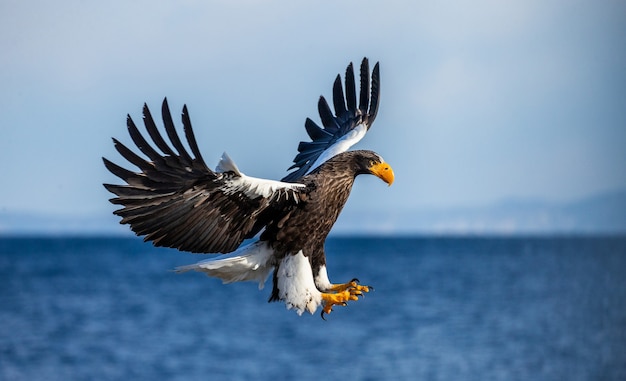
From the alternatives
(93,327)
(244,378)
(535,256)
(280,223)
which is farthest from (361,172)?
(535,256)

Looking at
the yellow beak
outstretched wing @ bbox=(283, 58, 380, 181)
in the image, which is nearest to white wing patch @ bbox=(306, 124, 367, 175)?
outstretched wing @ bbox=(283, 58, 380, 181)

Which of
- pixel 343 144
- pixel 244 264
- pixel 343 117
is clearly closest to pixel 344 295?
pixel 244 264

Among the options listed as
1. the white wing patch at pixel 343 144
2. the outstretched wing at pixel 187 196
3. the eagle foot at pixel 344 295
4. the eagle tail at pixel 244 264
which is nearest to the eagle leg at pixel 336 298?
the eagle foot at pixel 344 295

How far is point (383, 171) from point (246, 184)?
4.69ft

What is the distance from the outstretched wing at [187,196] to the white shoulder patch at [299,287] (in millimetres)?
457

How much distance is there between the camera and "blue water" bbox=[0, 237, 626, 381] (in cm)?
4250

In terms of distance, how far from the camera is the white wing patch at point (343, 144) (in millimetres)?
10211

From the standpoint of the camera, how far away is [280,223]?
29.5 feet

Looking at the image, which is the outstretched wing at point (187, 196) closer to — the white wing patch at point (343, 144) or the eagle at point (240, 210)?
the eagle at point (240, 210)

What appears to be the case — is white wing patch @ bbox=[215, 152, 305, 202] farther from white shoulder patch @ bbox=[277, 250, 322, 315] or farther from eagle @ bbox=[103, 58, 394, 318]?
white shoulder patch @ bbox=[277, 250, 322, 315]

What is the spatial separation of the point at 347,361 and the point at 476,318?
1808 centimetres

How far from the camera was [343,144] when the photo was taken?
10531 millimetres

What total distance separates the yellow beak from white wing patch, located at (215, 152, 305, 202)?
0.97m

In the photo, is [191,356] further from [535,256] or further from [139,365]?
[535,256]
